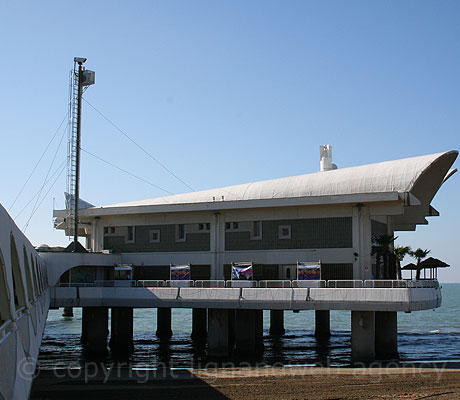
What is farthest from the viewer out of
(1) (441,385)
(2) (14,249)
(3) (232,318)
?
(3) (232,318)

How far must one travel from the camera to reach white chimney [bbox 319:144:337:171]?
53.2 m

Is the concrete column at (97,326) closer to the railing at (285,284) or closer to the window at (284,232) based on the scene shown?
the railing at (285,284)

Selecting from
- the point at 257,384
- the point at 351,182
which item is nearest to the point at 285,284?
the point at 351,182

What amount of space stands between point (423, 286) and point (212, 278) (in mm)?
15576

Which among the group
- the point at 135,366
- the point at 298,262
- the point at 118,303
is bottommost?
the point at 135,366

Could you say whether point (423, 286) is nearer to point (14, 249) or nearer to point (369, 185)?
point (369, 185)

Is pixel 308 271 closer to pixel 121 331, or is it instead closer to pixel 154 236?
pixel 154 236

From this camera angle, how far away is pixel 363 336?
34438 mm

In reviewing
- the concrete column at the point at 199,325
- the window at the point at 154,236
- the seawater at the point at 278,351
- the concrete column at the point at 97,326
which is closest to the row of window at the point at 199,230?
the window at the point at 154,236

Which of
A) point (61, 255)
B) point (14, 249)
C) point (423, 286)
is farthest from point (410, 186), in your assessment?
point (14, 249)

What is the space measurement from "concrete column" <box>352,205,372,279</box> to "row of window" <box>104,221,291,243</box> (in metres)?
4.83

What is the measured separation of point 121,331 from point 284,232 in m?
13.9

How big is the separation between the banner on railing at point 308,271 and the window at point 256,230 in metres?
4.76

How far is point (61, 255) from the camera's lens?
44.3 m
